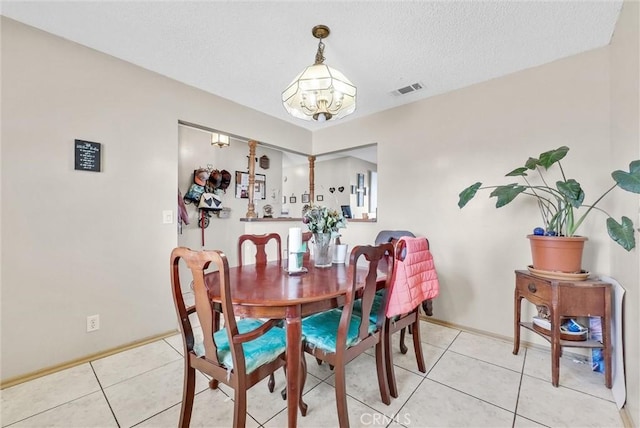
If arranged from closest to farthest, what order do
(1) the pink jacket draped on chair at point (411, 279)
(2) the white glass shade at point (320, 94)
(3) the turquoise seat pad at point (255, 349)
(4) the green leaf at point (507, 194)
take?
(3) the turquoise seat pad at point (255, 349) → (1) the pink jacket draped on chair at point (411, 279) → (2) the white glass shade at point (320, 94) → (4) the green leaf at point (507, 194)

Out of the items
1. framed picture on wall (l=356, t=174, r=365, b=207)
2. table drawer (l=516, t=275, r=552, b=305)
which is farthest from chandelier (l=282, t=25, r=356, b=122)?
framed picture on wall (l=356, t=174, r=365, b=207)

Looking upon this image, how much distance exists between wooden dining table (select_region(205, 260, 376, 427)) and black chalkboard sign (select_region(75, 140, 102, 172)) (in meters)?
1.39

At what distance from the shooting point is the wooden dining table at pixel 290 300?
125 centimetres

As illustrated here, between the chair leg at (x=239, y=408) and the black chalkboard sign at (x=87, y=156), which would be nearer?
the chair leg at (x=239, y=408)

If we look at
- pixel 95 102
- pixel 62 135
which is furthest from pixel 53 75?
pixel 62 135

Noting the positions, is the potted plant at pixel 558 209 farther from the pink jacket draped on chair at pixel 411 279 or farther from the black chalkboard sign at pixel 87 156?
the black chalkboard sign at pixel 87 156

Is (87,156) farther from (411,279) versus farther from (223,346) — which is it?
(411,279)

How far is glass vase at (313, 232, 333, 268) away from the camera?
1902 mm

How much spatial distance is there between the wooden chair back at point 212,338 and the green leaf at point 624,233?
1769mm

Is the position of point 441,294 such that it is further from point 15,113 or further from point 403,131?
point 15,113

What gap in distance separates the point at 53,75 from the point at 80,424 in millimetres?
2227

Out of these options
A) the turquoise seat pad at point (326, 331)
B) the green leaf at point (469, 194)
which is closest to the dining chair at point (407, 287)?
the turquoise seat pad at point (326, 331)

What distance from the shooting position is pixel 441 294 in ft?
9.30

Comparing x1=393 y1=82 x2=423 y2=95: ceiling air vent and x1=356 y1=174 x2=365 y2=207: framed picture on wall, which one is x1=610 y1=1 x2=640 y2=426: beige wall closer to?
x1=393 y1=82 x2=423 y2=95: ceiling air vent
